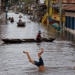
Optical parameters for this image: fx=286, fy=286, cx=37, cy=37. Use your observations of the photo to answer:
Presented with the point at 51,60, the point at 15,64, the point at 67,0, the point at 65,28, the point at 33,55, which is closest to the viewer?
the point at 15,64

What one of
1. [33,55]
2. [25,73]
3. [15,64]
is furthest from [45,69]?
[33,55]

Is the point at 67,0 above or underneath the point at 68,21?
above

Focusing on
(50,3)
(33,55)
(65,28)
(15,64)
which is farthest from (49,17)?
(15,64)

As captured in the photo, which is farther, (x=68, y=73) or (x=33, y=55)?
(x=33, y=55)

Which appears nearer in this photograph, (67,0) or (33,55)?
(33,55)

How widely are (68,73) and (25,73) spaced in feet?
8.41

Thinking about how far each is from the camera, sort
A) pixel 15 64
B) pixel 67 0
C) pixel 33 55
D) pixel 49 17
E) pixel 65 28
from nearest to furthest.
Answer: pixel 15 64
pixel 33 55
pixel 67 0
pixel 65 28
pixel 49 17

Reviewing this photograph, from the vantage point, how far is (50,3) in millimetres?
75625

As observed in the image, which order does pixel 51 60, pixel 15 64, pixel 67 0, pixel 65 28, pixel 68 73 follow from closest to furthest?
pixel 68 73, pixel 15 64, pixel 51 60, pixel 67 0, pixel 65 28

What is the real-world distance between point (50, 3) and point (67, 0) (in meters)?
24.9

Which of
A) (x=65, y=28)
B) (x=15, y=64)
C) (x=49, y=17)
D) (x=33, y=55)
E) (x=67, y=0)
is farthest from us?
(x=49, y=17)

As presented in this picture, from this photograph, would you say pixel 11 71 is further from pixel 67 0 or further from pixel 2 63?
pixel 67 0

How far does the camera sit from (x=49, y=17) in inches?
2840

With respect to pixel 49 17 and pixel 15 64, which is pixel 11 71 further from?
pixel 49 17
